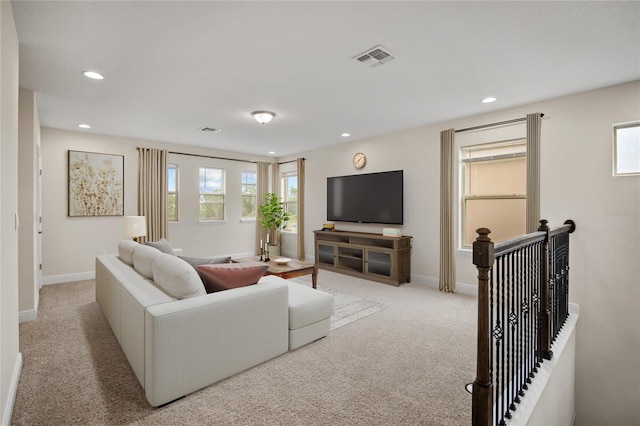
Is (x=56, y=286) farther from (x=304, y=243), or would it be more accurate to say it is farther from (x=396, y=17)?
(x=396, y=17)

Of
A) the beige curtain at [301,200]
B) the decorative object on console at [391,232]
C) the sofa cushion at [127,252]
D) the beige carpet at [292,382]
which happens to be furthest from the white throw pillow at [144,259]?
the beige curtain at [301,200]

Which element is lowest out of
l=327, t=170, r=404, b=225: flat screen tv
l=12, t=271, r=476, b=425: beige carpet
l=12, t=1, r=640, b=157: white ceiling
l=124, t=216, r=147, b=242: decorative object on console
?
l=12, t=271, r=476, b=425: beige carpet

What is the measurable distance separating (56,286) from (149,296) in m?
3.97

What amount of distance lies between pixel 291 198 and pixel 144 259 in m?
5.15

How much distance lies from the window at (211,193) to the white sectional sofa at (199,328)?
13.3 ft

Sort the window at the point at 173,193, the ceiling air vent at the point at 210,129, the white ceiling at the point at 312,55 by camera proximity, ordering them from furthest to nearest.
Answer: the window at the point at 173,193
the ceiling air vent at the point at 210,129
the white ceiling at the point at 312,55

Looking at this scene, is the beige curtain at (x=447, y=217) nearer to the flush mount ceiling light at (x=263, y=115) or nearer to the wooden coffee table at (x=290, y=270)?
the wooden coffee table at (x=290, y=270)

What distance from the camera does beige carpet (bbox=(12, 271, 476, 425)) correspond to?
6.15 ft

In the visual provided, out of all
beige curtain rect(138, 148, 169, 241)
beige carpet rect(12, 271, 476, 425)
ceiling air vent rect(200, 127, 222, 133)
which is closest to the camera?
beige carpet rect(12, 271, 476, 425)

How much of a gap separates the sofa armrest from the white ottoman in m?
0.09

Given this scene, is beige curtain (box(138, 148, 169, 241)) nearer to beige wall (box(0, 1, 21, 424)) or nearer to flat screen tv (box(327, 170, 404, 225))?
flat screen tv (box(327, 170, 404, 225))

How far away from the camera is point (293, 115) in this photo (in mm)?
4422

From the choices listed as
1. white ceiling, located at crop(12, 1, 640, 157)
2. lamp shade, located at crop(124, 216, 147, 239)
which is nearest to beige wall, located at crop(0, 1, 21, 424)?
white ceiling, located at crop(12, 1, 640, 157)

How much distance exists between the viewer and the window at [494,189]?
412cm
